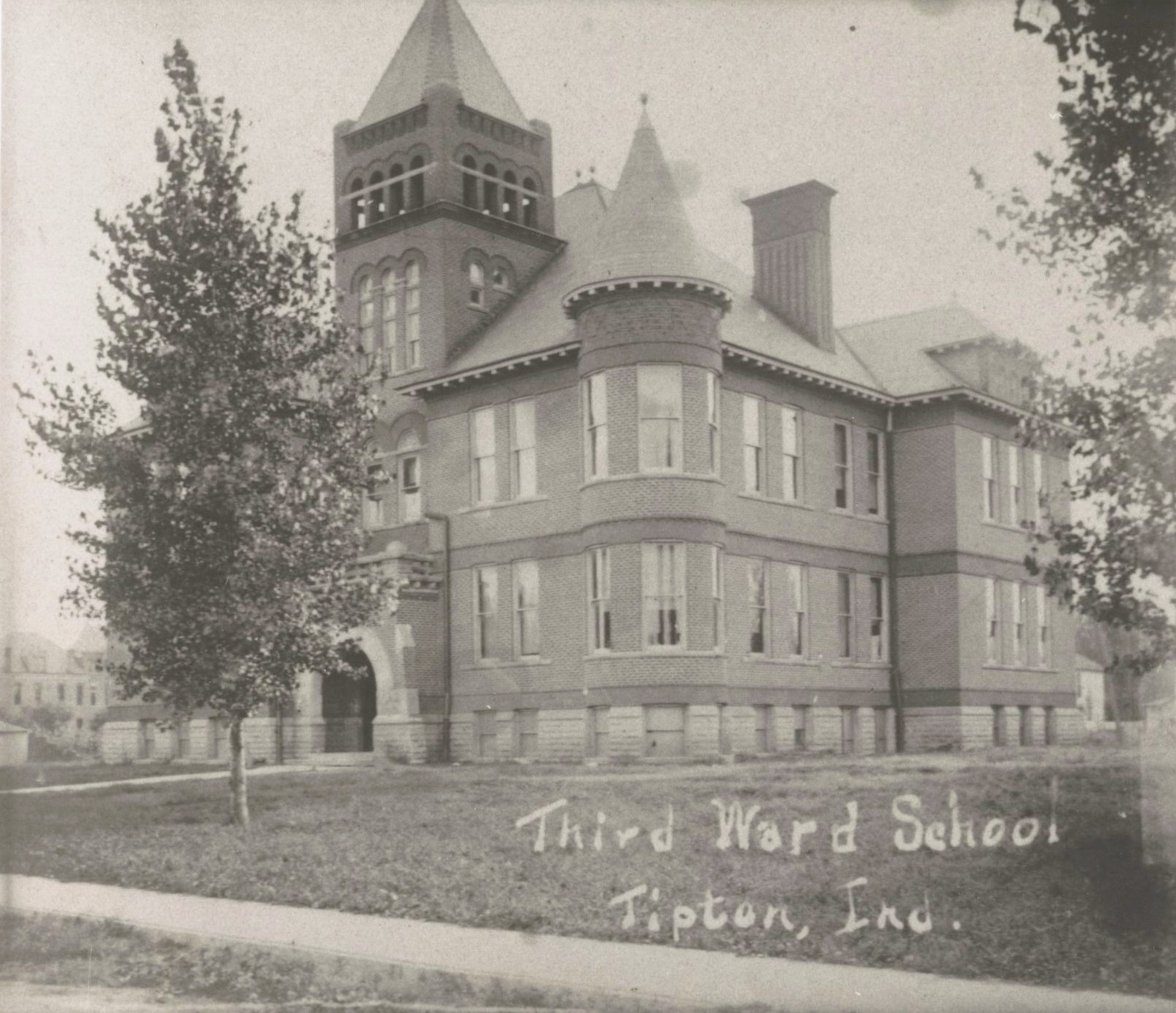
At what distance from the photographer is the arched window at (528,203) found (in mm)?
24750

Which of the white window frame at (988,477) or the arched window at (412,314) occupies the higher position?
the arched window at (412,314)

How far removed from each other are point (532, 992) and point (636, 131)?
789 cm

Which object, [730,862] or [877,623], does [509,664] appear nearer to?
[877,623]

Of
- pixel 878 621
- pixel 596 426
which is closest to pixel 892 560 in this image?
pixel 878 621

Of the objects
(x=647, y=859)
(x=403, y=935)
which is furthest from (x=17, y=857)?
(x=647, y=859)

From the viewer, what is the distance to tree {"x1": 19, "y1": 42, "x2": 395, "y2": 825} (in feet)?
53.7

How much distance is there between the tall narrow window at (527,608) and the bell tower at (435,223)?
15.0ft

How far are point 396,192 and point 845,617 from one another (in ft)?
39.2

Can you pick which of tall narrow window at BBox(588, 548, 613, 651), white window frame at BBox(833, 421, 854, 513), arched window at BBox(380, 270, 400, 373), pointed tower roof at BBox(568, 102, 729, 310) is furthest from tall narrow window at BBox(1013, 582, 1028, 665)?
arched window at BBox(380, 270, 400, 373)

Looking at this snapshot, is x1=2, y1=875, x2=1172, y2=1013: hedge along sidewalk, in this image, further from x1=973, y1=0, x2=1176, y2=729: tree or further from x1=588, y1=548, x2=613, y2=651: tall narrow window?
x1=588, y1=548, x2=613, y2=651: tall narrow window

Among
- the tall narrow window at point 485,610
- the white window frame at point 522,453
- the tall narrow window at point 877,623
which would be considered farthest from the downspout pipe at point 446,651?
the tall narrow window at point 877,623

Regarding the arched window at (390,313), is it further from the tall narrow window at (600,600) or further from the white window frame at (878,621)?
the white window frame at (878,621)

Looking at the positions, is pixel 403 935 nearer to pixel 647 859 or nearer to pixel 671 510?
pixel 647 859

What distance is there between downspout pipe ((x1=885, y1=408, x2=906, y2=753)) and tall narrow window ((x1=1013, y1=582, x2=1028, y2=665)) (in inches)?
93.7
